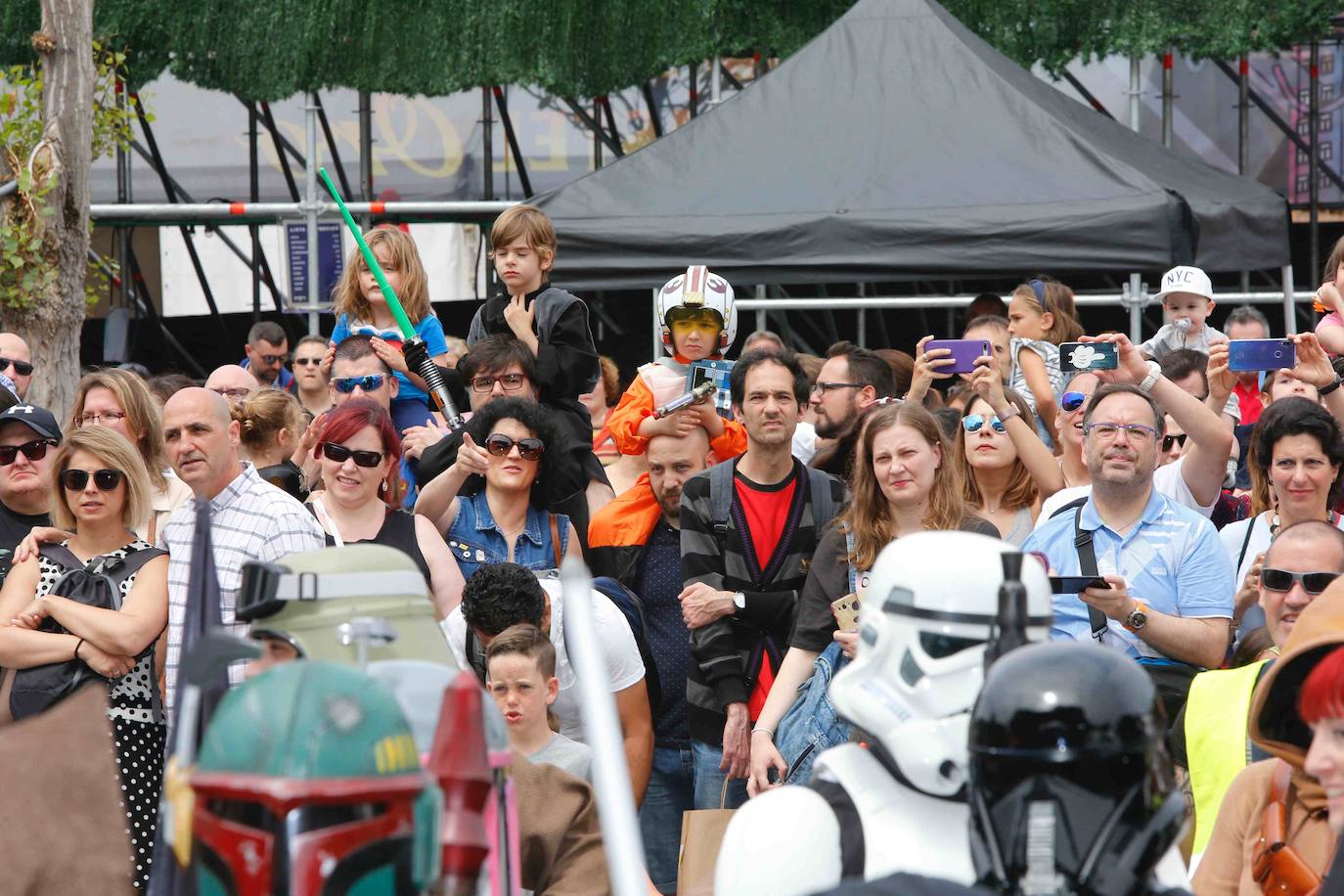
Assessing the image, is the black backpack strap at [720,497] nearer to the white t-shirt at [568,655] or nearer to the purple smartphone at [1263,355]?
the white t-shirt at [568,655]

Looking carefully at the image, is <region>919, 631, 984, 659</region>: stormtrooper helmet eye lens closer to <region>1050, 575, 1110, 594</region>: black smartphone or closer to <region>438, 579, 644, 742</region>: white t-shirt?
<region>1050, 575, 1110, 594</region>: black smartphone

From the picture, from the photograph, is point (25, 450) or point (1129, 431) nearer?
point (1129, 431)

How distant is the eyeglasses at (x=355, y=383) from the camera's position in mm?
6480

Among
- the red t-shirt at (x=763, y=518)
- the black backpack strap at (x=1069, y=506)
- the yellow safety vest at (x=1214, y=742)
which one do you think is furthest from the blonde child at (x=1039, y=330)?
the yellow safety vest at (x=1214, y=742)

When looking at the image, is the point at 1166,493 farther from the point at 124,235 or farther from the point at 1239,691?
the point at 124,235

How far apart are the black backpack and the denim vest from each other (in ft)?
3.21

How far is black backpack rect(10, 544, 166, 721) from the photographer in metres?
4.90

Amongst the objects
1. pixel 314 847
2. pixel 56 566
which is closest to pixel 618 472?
pixel 56 566

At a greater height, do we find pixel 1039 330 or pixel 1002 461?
pixel 1039 330

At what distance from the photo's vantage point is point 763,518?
546 cm

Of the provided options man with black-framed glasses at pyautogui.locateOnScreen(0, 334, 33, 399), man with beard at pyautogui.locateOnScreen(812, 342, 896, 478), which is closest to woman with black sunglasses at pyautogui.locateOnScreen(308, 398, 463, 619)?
man with beard at pyautogui.locateOnScreen(812, 342, 896, 478)

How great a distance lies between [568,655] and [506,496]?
2.62ft

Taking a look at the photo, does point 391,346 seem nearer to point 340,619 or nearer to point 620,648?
point 620,648

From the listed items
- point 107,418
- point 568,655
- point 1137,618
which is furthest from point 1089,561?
point 107,418
